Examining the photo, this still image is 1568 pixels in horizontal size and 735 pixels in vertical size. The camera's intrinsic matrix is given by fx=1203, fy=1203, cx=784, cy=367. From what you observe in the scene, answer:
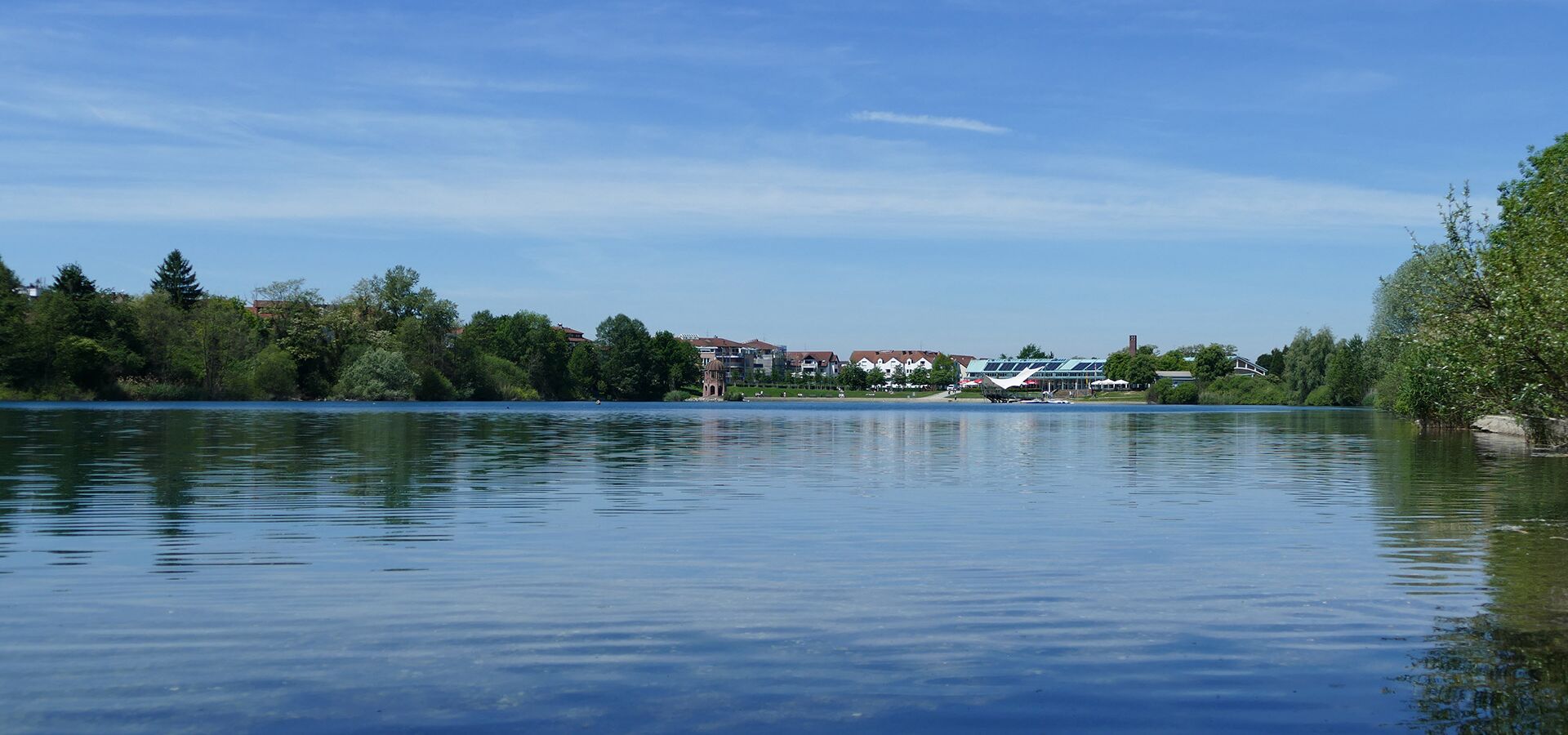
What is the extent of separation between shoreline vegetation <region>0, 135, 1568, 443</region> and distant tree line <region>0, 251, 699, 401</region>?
0.62 feet

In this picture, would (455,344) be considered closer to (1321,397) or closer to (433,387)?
(433,387)

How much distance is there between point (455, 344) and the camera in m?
163

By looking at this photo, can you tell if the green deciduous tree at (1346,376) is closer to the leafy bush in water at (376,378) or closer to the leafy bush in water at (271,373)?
the leafy bush in water at (376,378)

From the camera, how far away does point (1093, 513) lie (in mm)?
22906

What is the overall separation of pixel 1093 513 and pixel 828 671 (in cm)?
1418

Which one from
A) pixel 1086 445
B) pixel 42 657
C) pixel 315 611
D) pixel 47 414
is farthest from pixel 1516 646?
pixel 47 414

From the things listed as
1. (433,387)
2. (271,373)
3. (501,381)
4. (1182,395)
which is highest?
(271,373)

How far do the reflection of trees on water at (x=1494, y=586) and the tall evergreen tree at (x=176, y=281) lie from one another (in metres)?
156

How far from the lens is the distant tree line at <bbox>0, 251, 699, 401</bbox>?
392 ft

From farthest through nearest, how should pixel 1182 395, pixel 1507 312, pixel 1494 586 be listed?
pixel 1182 395, pixel 1507 312, pixel 1494 586

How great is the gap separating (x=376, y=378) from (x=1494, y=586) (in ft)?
454

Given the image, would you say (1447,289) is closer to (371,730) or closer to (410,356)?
(371,730)

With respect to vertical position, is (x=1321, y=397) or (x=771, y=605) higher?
(x=1321, y=397)

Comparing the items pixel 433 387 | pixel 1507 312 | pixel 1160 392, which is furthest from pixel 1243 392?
pixel 1507 312
